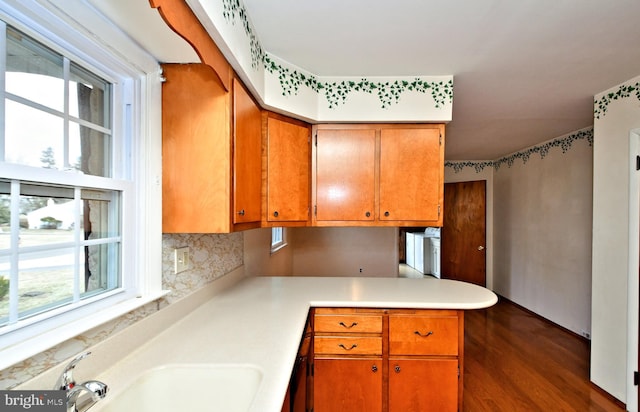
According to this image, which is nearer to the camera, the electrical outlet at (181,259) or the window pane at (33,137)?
the window pane at (33,137)

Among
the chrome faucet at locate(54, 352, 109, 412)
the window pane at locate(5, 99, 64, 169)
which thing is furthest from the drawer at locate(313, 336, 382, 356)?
the window pane at locate(5, 99, 64, 169)

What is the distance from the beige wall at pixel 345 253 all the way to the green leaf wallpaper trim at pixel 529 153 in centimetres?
178

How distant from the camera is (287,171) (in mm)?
1915

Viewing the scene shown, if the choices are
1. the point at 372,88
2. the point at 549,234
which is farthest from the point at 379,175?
the point at 549,234

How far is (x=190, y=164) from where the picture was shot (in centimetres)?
128

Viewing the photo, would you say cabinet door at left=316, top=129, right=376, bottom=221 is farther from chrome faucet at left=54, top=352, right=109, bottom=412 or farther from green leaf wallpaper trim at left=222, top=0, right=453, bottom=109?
chrome faucet at left=54, top=352, right=109, bottom=412

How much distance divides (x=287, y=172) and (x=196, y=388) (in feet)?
4.23

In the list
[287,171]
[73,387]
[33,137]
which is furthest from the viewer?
[287,171]

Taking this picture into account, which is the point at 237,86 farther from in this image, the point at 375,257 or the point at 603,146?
the point at 375,257

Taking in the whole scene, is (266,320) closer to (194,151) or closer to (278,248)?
(194,151)

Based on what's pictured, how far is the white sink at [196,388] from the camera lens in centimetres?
91

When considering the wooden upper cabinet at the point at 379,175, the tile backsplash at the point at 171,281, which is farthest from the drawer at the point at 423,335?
the tile backsplash at the point at 171,281

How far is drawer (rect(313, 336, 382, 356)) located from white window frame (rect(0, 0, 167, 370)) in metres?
0.93

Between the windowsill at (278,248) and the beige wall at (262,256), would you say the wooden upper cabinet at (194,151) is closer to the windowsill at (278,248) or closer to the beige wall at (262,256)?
the beige wall at (262,256)
